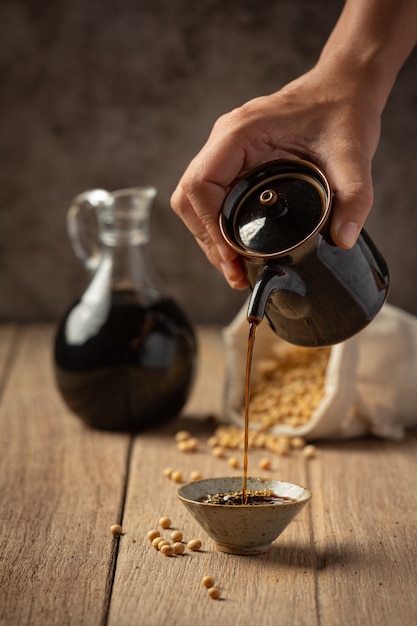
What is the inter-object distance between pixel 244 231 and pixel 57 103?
153 centimetres

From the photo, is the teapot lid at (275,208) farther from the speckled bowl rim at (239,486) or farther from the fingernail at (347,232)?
the speckled bowl rim at (239,486)

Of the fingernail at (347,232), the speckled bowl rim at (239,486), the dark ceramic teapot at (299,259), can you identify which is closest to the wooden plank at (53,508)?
the speckled bowl rim at (239,486)

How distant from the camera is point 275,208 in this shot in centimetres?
120

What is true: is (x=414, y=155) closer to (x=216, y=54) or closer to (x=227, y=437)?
(x=216, y=54)

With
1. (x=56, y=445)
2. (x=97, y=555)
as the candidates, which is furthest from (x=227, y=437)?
(x=97, y=555)

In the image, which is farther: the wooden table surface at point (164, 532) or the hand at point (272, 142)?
the hand at point (272, 142)

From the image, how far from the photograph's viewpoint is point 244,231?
48.5 inches

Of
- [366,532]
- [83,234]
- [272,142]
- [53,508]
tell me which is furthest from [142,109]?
[366,532]

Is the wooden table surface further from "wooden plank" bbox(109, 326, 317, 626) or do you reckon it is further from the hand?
the hand

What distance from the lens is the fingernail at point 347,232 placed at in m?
1.20

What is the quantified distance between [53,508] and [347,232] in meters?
0.62

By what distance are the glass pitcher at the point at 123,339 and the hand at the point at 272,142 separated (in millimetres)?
374

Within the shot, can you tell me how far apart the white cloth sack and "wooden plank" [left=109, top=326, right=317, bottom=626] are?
19cm

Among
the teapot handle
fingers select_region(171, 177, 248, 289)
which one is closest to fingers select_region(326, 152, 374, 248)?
fingers select_region(171, 177, 248, 289)
